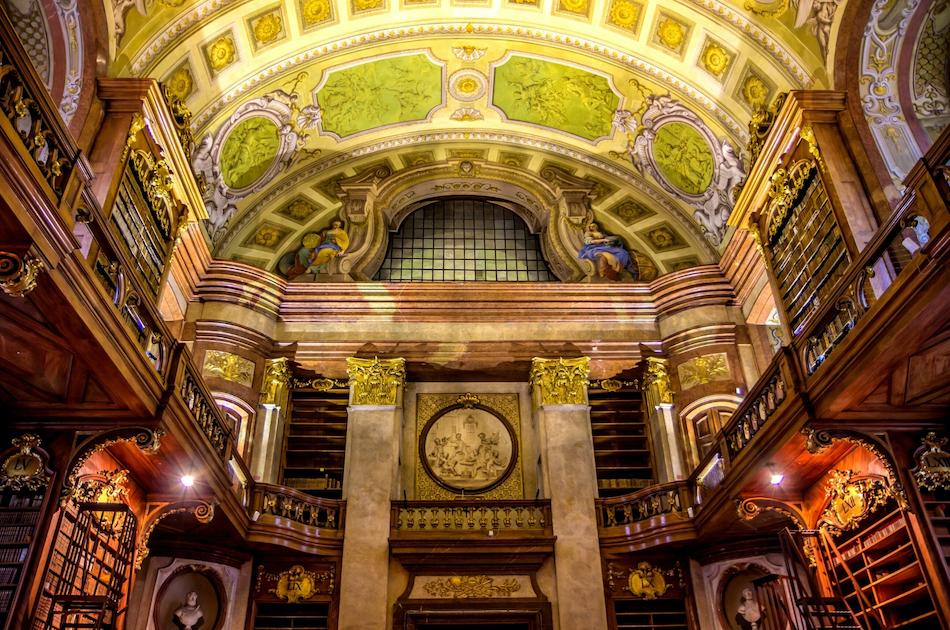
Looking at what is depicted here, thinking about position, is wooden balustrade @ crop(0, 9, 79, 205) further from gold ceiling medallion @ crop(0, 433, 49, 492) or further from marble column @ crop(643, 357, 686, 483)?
marble column @ crop(643, 357, 686, 483)

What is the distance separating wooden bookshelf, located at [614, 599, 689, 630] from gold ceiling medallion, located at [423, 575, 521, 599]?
1267 millimetres

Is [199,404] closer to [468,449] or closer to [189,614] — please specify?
[189,614]

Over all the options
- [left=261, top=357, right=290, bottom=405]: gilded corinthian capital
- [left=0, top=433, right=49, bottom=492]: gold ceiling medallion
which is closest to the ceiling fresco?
[left=261, top=357, right=290, bottom=405]: gilded corinthian capital

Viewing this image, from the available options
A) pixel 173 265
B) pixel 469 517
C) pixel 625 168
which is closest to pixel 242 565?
pixel 469 517

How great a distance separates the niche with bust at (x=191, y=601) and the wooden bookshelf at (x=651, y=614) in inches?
183

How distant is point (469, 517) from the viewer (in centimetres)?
1056

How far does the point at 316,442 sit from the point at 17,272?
7.19 metres

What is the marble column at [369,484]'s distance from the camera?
386 inches

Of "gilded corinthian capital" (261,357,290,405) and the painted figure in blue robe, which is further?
the painted figure in blue robe

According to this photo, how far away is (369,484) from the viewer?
34.9 feet

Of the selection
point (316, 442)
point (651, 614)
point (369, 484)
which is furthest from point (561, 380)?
point (316, 442)

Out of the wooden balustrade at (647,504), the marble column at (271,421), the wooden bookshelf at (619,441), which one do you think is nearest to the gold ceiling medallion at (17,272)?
the marble column at (271,421)

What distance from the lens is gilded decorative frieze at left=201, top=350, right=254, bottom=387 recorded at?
440 inches

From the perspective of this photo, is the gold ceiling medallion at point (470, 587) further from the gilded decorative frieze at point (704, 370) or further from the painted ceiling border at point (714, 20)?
the painted ceiling border at point (714, 20)
